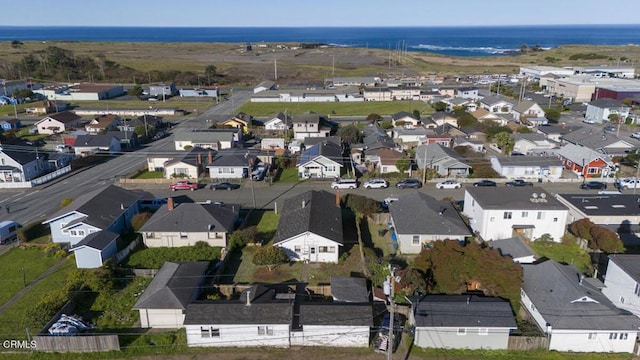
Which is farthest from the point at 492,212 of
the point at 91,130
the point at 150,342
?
the point at 91,130

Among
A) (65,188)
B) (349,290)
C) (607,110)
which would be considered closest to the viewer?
(349,290)

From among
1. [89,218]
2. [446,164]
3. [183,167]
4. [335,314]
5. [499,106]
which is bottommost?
[335,314]

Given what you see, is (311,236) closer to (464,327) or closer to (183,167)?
(464,327)

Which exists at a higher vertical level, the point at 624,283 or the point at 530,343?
the point at 624,283

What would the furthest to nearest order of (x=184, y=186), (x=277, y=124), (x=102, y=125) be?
(x=277, y=124)
(x=102, y=125)
(x=184, y=186)

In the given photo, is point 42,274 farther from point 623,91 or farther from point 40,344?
point 623,91

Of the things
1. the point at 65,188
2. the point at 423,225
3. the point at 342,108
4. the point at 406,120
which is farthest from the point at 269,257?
the point at 342,108

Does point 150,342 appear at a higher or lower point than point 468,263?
lower
